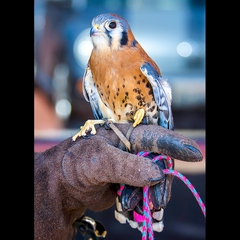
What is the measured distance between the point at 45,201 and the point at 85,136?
19 centimetres

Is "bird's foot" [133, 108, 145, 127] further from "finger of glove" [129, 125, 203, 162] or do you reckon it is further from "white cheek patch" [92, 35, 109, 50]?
"white cheek patch" [92, 35, 109, 50]

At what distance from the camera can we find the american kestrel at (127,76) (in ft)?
2.65

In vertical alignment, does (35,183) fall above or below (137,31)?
below

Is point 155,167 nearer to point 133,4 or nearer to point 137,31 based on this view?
point 137,31

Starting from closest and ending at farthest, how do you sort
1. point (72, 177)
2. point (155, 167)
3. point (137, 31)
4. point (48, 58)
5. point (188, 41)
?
point (155, 167), point (72, 177), point (137, 31), point (188, 41), point (48, 58)

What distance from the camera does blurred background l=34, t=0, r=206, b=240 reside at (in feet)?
3.40

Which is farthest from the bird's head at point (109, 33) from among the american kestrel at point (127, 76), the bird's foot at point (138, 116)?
the bird's foot at point (138, 116)

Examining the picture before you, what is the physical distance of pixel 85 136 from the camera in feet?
Result: 2.69

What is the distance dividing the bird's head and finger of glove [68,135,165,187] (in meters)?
0.21

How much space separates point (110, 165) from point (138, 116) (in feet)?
0.45

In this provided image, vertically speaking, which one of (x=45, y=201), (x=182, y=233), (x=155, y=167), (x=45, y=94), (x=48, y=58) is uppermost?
(x=48, y=58)

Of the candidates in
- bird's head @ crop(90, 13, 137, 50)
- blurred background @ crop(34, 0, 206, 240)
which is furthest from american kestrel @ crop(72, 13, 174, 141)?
blurred background @ crop(34, 0, 206, 240)
